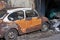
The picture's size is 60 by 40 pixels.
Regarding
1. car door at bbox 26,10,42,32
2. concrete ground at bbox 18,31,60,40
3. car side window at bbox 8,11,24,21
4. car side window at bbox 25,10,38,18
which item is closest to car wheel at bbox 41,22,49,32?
concrete ground at bbox 18,31,60,40

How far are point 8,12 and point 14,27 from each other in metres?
0.98

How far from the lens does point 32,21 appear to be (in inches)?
647

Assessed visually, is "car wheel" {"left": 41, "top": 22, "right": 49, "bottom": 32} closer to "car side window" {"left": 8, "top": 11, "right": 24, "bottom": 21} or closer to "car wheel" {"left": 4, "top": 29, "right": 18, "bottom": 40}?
"car side window" {"left": 8, "top": 11, "right": 24, "bottom": 21}

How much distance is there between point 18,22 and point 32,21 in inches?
51.8

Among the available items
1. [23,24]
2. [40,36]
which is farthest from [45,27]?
[23,24]

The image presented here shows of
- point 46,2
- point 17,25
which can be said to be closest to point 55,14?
point 46,2

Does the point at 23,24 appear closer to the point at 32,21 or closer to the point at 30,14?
the point at 32,21

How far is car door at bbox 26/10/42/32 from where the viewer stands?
16.2 metres

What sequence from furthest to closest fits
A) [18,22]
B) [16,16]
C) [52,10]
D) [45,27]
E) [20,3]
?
[52,10], [20,3], [45,27], [16,16], [18,22]

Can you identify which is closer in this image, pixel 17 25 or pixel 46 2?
pixel 17 25

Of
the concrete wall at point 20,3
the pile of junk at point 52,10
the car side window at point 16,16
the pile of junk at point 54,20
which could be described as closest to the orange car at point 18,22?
the car side window at point 16,16

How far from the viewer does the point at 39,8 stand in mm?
21484

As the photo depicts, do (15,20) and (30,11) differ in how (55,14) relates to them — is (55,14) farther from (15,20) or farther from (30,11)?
(15,20)

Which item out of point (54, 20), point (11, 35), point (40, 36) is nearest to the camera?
point (11, 35)
